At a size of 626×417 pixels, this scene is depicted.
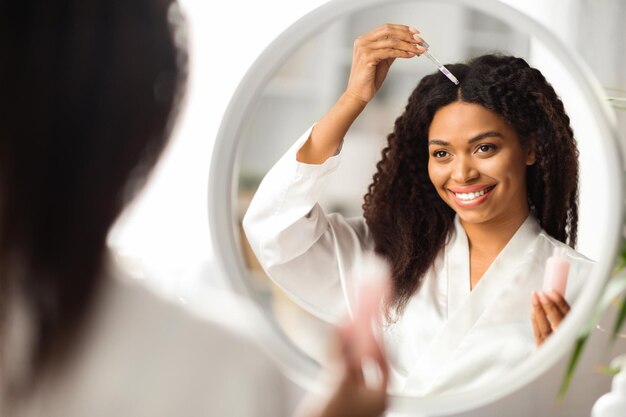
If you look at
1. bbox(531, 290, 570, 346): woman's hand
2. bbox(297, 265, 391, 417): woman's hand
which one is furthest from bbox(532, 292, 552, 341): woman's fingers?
bbox(297, 265, 391, 417): woman's hand

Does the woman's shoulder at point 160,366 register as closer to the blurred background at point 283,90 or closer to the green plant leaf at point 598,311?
the blurred background at point 283,90

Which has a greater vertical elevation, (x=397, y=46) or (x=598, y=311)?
(x=397, y=46)

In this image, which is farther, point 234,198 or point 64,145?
point 234,198

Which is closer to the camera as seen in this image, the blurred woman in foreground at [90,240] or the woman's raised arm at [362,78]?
the blurred woman in foreground at [90,240]

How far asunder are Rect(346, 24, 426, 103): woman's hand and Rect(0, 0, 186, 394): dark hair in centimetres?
26

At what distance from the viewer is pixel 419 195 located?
26.7 inches

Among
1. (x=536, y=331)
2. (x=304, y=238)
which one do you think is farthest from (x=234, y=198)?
(x=536, y=331)

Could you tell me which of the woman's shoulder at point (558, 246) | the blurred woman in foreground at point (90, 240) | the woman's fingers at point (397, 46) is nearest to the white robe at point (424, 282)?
the woman's shoulder at point (558, 246)

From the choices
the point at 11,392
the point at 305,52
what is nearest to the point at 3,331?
the point at 11,392

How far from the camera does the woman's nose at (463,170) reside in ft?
2.11

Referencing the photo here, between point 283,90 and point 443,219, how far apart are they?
0.64 ft

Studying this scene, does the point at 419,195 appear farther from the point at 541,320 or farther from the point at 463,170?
the point at 541,320

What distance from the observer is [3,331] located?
1.48 feet

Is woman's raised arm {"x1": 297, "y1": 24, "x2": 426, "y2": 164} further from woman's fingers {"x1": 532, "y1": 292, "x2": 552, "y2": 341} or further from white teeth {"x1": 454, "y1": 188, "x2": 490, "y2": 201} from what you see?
woman's fingers {"x1": 532, "y1": 292, "x2": 552, "y2": 341}
